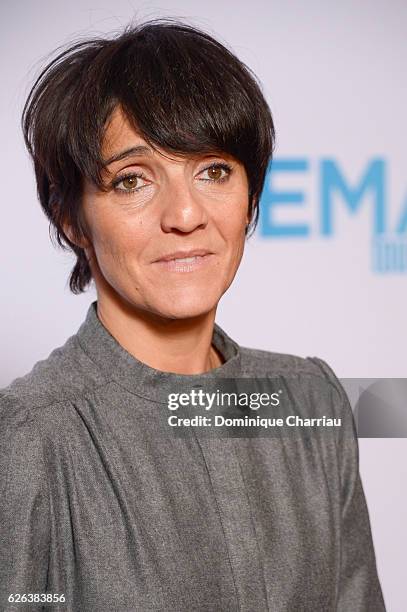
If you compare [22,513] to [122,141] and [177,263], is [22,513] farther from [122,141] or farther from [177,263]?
[122,141]

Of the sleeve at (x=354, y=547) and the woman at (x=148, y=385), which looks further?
the sleeve at (x=354, y=547)

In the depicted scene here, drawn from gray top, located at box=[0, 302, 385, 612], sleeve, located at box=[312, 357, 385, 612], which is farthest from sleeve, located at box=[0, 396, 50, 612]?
sleeve, located at box=[312, 357, 385, 612]

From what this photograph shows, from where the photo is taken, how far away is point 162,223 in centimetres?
114

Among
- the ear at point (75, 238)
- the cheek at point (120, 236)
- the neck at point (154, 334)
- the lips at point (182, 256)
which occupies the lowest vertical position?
the neck at point (154, 334)

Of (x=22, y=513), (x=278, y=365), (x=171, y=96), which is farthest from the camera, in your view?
(x=278, y=365)

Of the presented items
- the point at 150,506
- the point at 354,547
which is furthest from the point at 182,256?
the point at 354,547

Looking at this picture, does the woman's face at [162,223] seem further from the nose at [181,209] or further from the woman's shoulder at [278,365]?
the woman's shoulder at [278,365]

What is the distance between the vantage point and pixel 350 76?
7.61 feet

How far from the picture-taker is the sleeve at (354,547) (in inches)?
51.8

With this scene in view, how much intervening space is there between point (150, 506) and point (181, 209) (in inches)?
14.1

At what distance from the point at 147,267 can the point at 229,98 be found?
0.24 m

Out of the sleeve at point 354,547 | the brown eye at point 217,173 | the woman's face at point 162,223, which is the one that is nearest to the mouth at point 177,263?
the woman's face at point 162,223

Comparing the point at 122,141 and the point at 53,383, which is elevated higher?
the point at 122,141

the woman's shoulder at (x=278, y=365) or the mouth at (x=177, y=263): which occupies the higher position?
the mouth at (x=177, y=263)
